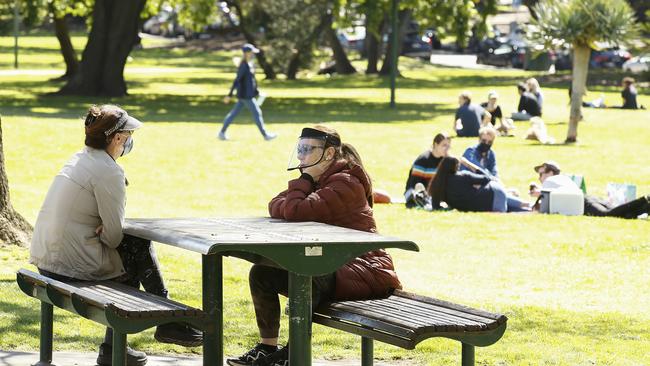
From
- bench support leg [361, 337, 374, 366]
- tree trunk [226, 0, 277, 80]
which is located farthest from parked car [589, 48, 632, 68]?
bench support leg [361, 337, 374, 366]

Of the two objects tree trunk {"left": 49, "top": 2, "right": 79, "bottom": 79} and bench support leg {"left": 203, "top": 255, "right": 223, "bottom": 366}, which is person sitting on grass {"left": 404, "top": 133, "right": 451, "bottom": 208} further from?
tree trunk {"left": 49, "top": 2, "right": 79, "bottom": 79}

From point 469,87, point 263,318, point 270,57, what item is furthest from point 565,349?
point 270,57

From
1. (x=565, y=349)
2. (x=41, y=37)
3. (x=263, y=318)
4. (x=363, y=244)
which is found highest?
(x=363, y=244)

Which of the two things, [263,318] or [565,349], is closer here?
[263,318]

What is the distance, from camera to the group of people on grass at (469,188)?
642 inches

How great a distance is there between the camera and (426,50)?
2694 inches

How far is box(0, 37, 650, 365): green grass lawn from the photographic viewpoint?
334 inches

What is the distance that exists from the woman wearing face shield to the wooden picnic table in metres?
0.19

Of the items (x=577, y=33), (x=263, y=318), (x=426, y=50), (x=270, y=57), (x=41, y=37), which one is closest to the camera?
(x=263, y=318)

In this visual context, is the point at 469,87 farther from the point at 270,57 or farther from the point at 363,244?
the point at 363,244

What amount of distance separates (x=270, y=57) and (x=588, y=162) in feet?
97.2

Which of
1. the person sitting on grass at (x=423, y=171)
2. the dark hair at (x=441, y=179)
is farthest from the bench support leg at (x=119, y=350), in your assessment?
the person sitting on grass at (x=423, y=171)

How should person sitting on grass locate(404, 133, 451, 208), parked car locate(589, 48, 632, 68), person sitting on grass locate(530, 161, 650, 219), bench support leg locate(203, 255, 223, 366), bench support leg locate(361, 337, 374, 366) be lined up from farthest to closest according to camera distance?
parked car locate(589, 48, 632, 68) < person sitting on grass locate(404, 133, 451, 208) < person sitting on grass locate(530, 161, 650, 219) < bench support leg locate(361, 337, 374, 366) < bench support leg locate(203, 255, 223, 366)

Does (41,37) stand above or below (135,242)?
below
